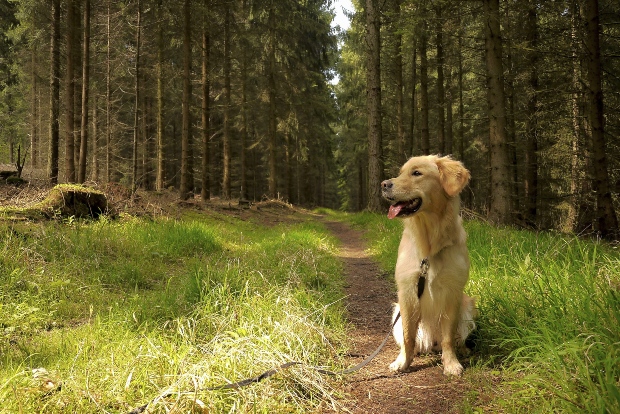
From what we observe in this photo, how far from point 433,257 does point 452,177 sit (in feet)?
2.08

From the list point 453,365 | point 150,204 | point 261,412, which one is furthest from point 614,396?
point 150,204

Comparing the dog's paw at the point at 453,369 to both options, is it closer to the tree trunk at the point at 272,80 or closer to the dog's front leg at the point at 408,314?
the dog's front leg at the point at 408,314

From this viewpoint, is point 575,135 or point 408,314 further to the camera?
point 575,135

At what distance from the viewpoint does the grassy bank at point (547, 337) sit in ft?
5.74

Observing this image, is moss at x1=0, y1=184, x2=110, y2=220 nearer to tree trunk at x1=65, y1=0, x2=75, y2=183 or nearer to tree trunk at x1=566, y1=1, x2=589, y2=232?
tree trunk at x1=65, y1=0, x2=75, y2=183

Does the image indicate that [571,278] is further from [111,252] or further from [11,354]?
[111,252]

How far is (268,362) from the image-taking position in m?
2.35

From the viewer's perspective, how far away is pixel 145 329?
112 inches

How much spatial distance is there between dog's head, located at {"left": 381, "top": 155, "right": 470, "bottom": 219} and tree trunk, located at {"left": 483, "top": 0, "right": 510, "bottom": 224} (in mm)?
5949

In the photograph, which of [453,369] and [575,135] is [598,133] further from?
[453,369]

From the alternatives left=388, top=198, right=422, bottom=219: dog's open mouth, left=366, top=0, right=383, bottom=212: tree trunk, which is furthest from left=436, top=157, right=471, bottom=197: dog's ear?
left=366, top=0, right=383, bottom=212: tree trunk

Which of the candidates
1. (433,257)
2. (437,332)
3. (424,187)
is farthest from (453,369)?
(424,187)

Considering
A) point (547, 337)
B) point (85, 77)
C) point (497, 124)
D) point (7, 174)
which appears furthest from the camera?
A: point (85, 77)

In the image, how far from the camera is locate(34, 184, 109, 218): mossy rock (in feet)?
21.5
